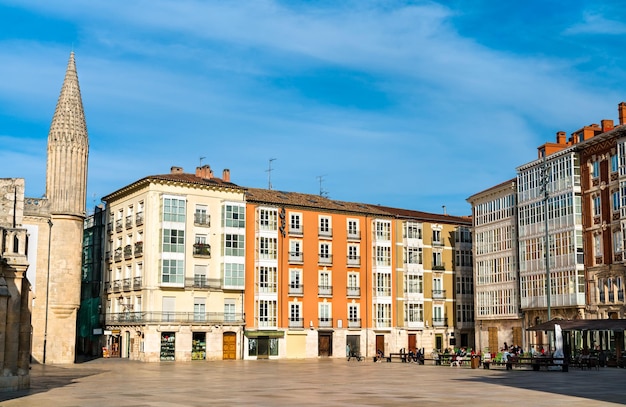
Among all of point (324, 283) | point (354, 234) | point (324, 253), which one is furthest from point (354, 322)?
point (354, 234)

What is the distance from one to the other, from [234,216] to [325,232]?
10929 millimetres

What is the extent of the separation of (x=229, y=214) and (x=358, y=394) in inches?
1936

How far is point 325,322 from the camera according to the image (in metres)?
82.6

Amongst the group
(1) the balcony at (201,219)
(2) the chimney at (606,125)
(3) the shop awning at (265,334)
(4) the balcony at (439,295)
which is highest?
(2) the chimney at (606,125)

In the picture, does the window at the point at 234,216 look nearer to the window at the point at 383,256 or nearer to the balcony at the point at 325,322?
the balcony at the point at 325,322

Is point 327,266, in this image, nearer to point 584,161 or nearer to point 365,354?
point 365,354

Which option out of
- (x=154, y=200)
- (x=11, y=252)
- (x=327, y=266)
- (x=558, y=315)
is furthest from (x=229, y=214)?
(x=11, y=252)

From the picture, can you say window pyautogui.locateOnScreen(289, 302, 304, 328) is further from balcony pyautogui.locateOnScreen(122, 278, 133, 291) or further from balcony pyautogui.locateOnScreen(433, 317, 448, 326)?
balcony pyautogui.locateOnScreen(433, 317, 448, 326)

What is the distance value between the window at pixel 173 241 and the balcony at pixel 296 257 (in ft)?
38.4

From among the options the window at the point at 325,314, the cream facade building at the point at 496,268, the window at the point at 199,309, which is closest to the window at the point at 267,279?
the window at the point at 325,314

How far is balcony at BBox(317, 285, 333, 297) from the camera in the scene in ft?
271

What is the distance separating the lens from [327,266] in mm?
83688

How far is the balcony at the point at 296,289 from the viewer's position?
265 feet

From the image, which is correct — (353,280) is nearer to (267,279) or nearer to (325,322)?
(325,322)
